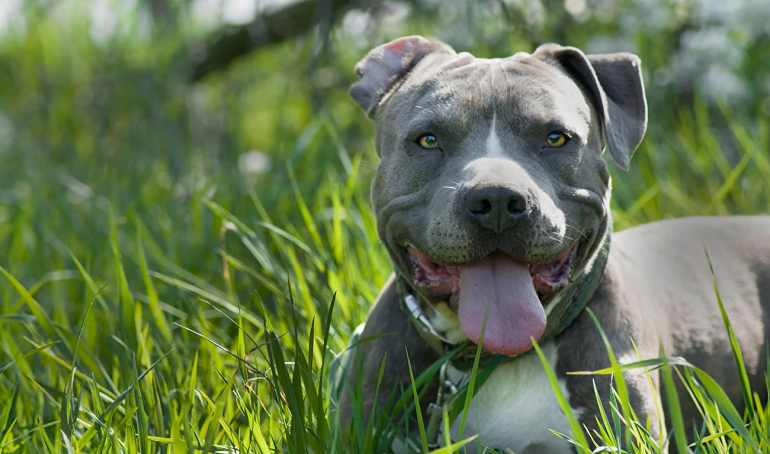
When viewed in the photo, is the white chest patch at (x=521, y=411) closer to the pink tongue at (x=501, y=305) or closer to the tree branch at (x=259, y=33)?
the pink tongue at (x=501, y=305)

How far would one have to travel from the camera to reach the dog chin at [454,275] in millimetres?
2758

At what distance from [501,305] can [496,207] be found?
0.29 meters

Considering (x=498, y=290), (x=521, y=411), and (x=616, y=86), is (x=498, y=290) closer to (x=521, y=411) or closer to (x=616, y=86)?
(x=521, y=411)

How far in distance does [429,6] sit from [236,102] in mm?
1656

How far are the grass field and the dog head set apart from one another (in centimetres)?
40

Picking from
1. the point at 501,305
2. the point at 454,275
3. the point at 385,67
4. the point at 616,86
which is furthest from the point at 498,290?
the point at 385,67

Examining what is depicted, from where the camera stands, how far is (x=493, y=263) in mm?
2736

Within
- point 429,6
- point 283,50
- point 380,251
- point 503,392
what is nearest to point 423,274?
point 503,392

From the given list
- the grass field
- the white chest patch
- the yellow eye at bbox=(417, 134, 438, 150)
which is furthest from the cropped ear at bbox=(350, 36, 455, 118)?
the white chest patch

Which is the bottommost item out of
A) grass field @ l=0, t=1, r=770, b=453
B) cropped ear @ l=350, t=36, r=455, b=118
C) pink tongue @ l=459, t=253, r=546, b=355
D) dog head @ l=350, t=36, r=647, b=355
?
grass field @ l=0, t=1, r=770, b=453

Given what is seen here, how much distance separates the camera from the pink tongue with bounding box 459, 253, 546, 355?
263 cm

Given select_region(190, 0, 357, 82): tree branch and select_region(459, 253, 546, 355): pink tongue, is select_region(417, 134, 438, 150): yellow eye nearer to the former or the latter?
select_region(459, 253, 546, 355): pink tongue

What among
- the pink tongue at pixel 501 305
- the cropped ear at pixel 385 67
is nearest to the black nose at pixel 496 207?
the pink tongue at pixel 501 305

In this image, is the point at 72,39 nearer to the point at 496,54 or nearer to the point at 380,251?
the point at 496,54
